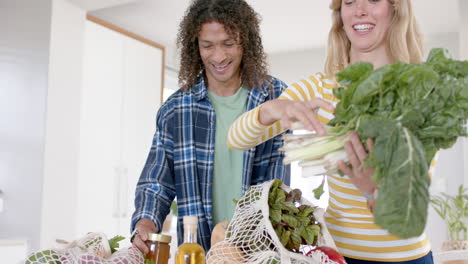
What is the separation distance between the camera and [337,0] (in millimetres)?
1335

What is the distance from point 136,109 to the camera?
4953mm

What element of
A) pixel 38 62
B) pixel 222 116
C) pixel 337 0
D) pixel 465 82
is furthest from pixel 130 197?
pixel 465 82

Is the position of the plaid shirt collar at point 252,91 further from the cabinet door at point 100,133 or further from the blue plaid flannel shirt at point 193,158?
the cabinet door at point 100,133

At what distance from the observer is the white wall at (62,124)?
3639mm

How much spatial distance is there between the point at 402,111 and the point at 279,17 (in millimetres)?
4262

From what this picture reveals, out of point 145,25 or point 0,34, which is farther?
point 145,25

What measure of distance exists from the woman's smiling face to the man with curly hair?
0.58m

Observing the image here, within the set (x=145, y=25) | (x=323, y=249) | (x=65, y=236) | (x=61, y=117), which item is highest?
(x=145, y=25)

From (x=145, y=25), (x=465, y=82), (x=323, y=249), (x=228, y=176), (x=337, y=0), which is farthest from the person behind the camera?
(x=145, y=25)

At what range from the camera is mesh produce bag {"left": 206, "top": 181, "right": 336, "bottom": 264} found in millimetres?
894

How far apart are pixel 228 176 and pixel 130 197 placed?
3.19 metres

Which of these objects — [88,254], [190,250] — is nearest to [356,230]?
[190,250]

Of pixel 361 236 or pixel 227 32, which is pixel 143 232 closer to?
pixel 361 236

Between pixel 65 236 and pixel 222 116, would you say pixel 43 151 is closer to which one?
pixel 65 236
